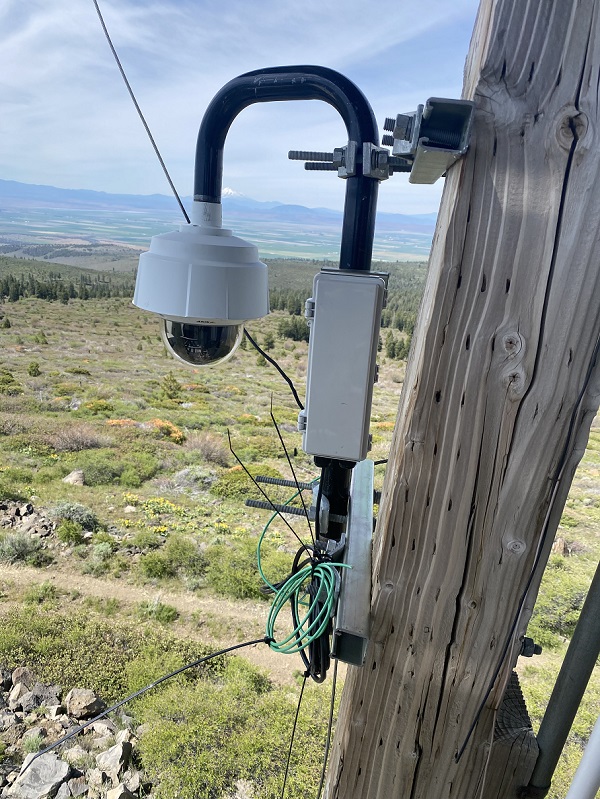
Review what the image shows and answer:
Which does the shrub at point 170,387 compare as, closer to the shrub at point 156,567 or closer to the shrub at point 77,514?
the shrub at point 77,514

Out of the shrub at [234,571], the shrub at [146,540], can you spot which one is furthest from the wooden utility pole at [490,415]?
the shrub at [146,540]

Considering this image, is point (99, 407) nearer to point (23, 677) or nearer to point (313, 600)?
point (23, 677)

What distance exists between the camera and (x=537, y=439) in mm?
603

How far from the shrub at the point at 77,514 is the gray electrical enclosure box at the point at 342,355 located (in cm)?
531

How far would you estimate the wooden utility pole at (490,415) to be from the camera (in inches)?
20.4

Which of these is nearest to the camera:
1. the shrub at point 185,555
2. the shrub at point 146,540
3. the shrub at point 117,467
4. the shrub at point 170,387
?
the shrub at point 185,555

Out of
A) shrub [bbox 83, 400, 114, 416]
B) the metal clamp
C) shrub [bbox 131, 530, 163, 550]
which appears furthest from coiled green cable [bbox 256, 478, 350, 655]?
shrub [bbox 83, 400, 114, 416]

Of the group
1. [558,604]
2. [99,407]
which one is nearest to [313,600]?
[558,604]

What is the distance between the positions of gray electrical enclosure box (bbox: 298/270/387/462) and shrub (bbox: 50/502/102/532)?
531 centimetres

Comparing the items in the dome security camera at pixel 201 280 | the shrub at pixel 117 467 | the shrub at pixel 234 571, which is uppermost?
the dome security camera at pixel 201 280

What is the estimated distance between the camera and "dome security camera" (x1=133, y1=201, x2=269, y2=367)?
0.81m

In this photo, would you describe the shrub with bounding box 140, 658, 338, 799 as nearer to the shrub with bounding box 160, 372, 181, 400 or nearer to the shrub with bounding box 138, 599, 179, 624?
the shrub with bounding box 138, 599, 179, 624

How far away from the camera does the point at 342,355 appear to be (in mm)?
799

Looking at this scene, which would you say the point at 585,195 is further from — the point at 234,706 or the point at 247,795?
the point at 234,706
